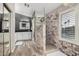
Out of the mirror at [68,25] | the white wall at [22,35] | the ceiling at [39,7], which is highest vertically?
the ceiling at [39,7]

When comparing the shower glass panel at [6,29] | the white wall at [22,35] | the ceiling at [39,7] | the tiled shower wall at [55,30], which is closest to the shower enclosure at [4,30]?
the shower glass panel at [6,29]

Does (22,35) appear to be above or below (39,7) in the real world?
below

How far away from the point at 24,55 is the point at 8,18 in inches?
22.6

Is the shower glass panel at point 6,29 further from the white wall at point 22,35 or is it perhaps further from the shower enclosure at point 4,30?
the white wall at point 22,35

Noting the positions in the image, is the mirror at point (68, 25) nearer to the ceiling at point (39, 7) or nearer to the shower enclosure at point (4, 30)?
the ceiling at point (39, 7)

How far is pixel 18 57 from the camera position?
1.72 m

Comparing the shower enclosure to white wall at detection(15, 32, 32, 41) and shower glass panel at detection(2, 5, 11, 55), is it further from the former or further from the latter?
white wall at detection(15, 32, 32, 41)

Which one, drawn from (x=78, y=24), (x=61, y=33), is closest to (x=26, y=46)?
(x=61, y=33)

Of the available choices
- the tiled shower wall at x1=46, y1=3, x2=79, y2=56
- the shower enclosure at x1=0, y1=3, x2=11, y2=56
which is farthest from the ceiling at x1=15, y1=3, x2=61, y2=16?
the shower enclosure at x1=0, y1=3, x2=11, y2=56

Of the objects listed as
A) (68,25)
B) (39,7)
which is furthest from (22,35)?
(68,25)

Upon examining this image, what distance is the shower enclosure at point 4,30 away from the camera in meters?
1.66

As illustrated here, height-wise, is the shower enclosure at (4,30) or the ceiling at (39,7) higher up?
the ceiling at (39,7)

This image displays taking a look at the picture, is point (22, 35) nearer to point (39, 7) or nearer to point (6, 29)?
point (6, 29)

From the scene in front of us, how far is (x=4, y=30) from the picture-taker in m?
1.67
